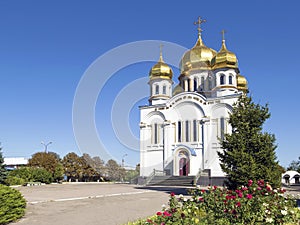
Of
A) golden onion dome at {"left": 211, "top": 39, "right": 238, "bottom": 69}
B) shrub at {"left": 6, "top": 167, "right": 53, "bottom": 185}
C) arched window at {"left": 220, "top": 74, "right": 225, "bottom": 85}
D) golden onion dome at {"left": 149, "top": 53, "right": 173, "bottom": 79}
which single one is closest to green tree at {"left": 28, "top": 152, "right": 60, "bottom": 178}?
shrub at {"left": 6, "top": 167, "right": 53, "bottom": 185}

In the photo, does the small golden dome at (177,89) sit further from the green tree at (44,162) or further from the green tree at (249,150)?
the green tree at (249,150)

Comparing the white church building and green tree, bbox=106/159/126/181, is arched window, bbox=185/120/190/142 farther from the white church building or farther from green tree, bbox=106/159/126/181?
green tree, bbox=106/159/126/181

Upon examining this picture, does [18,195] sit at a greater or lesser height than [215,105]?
lesser

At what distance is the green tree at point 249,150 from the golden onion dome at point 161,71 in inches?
823

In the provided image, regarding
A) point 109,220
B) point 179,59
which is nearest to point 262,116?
point 109,220

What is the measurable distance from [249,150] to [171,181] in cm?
1626

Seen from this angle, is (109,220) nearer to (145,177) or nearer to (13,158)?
(145,177)

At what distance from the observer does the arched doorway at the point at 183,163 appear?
96.4 feet

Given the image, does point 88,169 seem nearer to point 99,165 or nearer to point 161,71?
point 99,165

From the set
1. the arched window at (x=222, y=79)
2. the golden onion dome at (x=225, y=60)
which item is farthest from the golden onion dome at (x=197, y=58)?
the arched window at (x=222, y=79)

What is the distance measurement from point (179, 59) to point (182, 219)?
3170cm

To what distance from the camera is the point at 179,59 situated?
36.4 metres

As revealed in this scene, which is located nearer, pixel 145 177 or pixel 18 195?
pixel 18 195

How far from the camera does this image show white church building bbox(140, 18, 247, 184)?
2923 centimetres
